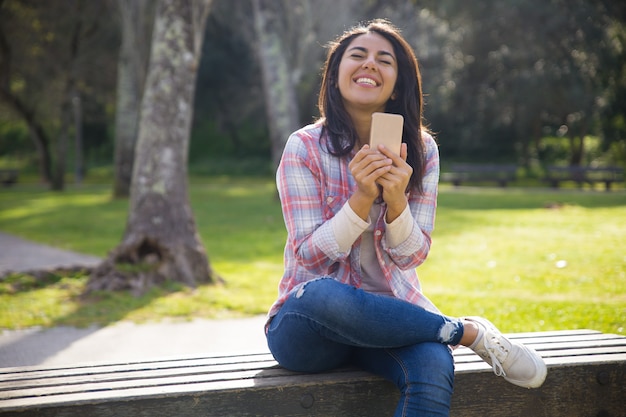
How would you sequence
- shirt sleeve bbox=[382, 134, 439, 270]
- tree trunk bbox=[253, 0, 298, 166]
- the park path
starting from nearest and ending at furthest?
shirt sleeve bbox=[382, 134, 439, 270], the park path, tree trunk bbox=[253, 0, 298, 166]

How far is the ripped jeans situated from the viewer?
261 cm

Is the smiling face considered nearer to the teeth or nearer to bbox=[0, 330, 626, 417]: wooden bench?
the teeth

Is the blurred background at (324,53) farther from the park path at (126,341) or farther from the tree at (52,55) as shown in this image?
the park path at (126,341)

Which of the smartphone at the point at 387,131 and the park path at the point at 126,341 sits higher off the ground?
the smartphone at the point at 387,131

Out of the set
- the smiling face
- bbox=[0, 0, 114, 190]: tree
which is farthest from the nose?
bbox=[0, 0, 114, 190]: tree

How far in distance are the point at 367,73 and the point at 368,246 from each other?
803 millimetres

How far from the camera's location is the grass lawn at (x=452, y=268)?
6363mm

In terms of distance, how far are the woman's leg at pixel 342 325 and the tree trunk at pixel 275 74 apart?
14.5 m

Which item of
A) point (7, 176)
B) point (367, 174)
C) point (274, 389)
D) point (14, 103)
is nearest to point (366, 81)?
point (367, 174)

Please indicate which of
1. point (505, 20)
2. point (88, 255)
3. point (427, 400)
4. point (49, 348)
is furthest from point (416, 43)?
point (427, 400)

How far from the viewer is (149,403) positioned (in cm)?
254

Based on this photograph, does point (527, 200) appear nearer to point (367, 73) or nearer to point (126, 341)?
point (126, 341)

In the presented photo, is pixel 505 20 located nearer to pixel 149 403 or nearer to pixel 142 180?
pixel 142 180

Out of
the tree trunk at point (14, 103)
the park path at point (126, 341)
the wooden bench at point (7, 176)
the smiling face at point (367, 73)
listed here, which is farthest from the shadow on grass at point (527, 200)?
the wooden bench at point (7, 176)
